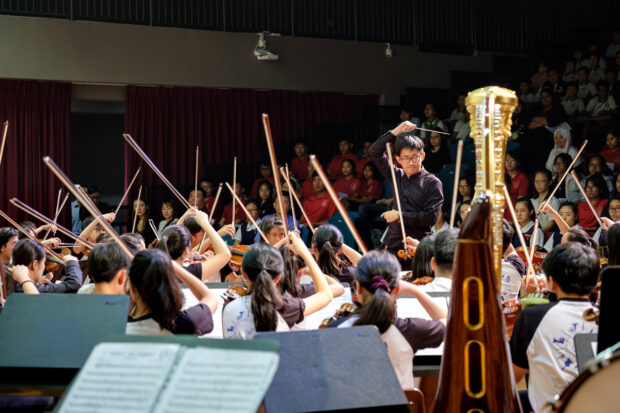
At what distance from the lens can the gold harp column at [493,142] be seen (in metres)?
1.85

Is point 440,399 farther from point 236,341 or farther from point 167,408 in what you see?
point 167,408

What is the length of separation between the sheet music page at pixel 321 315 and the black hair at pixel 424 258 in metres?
0.32

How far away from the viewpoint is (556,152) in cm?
709

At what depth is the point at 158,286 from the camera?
2.24 m

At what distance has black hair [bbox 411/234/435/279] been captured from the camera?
3285 mm

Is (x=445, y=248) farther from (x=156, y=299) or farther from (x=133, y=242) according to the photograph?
(x=133, y=242)

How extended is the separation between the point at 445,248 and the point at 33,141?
277 inches

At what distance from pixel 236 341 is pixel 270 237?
10.4 feet

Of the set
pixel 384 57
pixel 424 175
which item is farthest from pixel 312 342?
pixel 384 57

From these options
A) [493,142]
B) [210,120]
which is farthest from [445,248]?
[210,120]

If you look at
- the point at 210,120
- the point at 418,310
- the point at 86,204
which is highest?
the point at 210,120

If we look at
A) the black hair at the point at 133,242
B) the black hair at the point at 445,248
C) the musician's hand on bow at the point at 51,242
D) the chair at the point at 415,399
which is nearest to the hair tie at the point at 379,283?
the chair at the point at 415,399

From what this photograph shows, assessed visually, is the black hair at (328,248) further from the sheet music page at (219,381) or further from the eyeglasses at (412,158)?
the sheet music page at (219,381)

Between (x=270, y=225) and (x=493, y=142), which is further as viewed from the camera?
(x=270, y=225)
